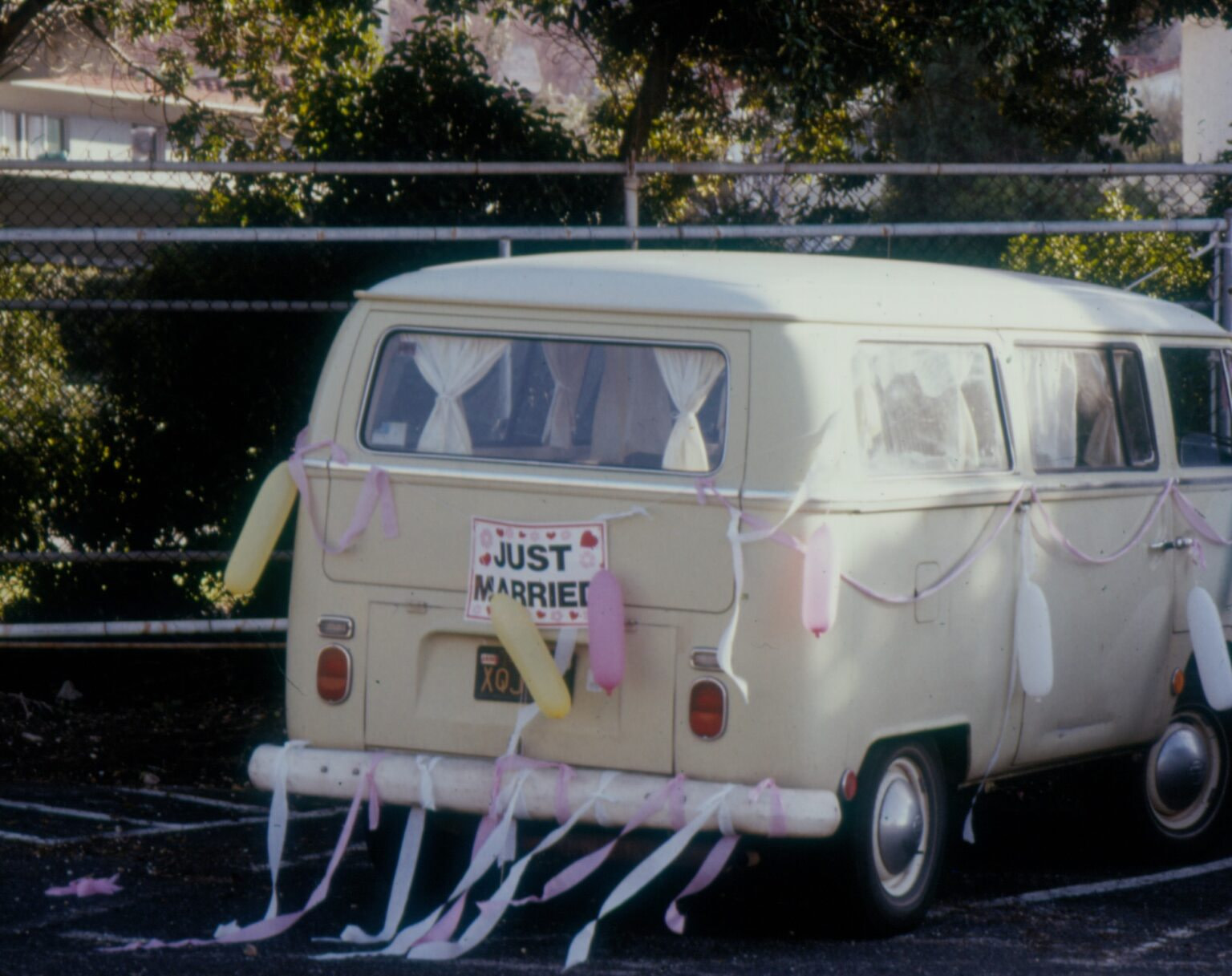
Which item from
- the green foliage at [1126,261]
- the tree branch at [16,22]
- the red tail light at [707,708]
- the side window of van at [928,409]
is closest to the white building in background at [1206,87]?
the green foliage at [1126,261]

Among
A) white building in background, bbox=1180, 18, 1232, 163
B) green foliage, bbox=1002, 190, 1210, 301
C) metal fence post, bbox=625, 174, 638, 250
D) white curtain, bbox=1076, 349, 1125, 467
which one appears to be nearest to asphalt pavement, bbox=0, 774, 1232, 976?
white curtain, bbox=1076, 349, 1125, 467

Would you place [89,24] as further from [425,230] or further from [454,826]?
[454,826]

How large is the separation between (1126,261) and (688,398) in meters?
5.62

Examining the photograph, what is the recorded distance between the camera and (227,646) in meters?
9.28

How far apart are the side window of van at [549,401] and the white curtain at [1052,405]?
137 cm

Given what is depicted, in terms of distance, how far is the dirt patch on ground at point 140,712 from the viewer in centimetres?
873

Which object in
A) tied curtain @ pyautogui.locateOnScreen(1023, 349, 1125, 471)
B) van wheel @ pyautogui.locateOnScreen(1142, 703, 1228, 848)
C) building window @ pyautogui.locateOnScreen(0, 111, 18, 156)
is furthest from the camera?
building window @ pyautogui.locateOnScreen(0, 111, 18, 156)

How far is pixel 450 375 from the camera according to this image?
19.6 feet

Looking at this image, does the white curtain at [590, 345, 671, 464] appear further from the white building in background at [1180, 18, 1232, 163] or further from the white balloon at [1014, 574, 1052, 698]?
the white building in background at [1180, 18, 1232, 163]

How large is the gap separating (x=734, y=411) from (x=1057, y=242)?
19.9 feet

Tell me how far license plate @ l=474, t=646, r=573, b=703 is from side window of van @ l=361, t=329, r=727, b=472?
0.60 m

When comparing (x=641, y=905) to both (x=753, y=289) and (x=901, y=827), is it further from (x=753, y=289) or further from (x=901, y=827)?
(x=753, y=289)

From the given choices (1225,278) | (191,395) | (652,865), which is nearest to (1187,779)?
(1225,278)

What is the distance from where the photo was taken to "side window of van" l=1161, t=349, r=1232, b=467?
7.29 metres
